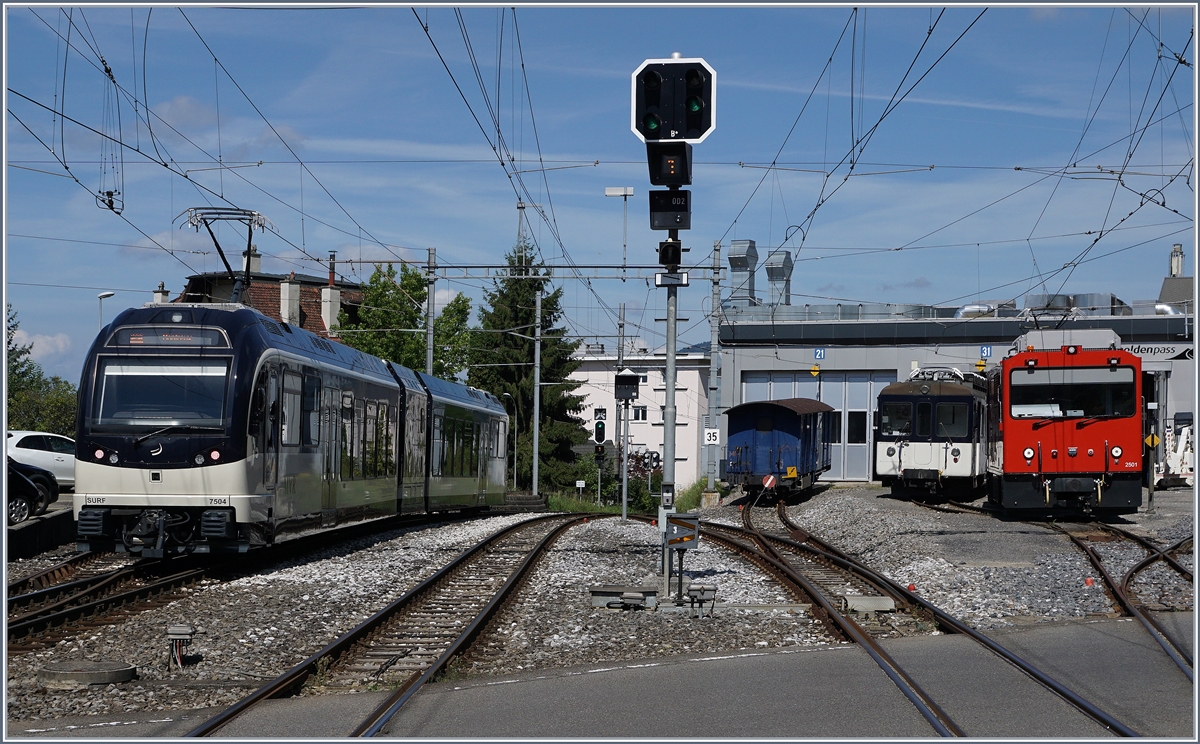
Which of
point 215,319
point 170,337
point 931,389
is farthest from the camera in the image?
point 931,389

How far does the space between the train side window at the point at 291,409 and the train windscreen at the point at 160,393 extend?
1.42m

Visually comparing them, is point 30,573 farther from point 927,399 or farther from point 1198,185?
point 927,399

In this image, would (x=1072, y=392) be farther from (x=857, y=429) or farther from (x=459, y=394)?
(x=857, y=429)

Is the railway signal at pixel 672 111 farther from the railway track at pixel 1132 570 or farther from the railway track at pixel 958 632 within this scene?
the railway track at pixel 1132 570

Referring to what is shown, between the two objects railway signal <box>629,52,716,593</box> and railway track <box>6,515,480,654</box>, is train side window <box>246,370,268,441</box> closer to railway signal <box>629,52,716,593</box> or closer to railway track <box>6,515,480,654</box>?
railway track <box>6,515,480,654</box>

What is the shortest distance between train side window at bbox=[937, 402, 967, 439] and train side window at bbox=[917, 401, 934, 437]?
202 mm

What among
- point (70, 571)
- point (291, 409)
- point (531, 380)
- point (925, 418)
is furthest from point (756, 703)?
point (531, 380)

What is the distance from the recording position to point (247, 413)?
14.0m

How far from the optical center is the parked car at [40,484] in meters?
19.0

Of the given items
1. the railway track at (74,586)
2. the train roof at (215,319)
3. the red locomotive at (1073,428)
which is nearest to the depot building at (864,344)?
the red locomotive at (1073,428)

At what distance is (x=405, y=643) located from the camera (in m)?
10.3

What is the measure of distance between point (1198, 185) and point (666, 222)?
5.64 metres

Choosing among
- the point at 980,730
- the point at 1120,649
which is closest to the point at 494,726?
the point at 980,730

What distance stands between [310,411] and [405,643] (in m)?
6.84
